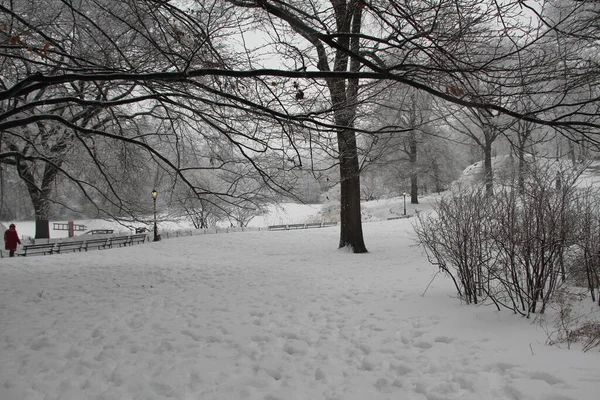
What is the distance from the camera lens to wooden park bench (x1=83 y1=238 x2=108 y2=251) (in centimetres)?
1450

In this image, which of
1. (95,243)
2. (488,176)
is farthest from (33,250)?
(488,176)

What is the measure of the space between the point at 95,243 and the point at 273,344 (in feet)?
48.8

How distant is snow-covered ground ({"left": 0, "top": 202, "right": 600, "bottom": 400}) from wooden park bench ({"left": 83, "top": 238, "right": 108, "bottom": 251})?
7.96 meters

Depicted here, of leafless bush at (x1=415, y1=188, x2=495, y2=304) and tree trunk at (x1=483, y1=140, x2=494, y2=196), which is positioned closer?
leafless bush at (x1=415, y1=188, x2=495, y2=304)

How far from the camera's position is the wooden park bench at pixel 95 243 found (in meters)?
14.5

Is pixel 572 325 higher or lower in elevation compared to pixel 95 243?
lower

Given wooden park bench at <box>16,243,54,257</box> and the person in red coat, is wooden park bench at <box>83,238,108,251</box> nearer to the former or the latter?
wooden park bench at <box>16,243,54,257</box>

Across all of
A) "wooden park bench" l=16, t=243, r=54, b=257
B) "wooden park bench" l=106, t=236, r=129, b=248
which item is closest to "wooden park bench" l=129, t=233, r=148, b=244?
"wooden park bench" l=106, t=236, r=129, b=248

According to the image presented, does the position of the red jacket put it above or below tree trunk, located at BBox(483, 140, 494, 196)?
below

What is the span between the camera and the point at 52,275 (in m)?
8.09

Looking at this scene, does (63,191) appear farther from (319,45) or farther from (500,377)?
(500,377)

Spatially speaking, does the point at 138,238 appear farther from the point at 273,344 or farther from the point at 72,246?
the point at 273,344

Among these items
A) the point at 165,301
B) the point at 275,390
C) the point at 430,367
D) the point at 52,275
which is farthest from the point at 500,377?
the point at 52,275

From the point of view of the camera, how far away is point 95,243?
15805mm
